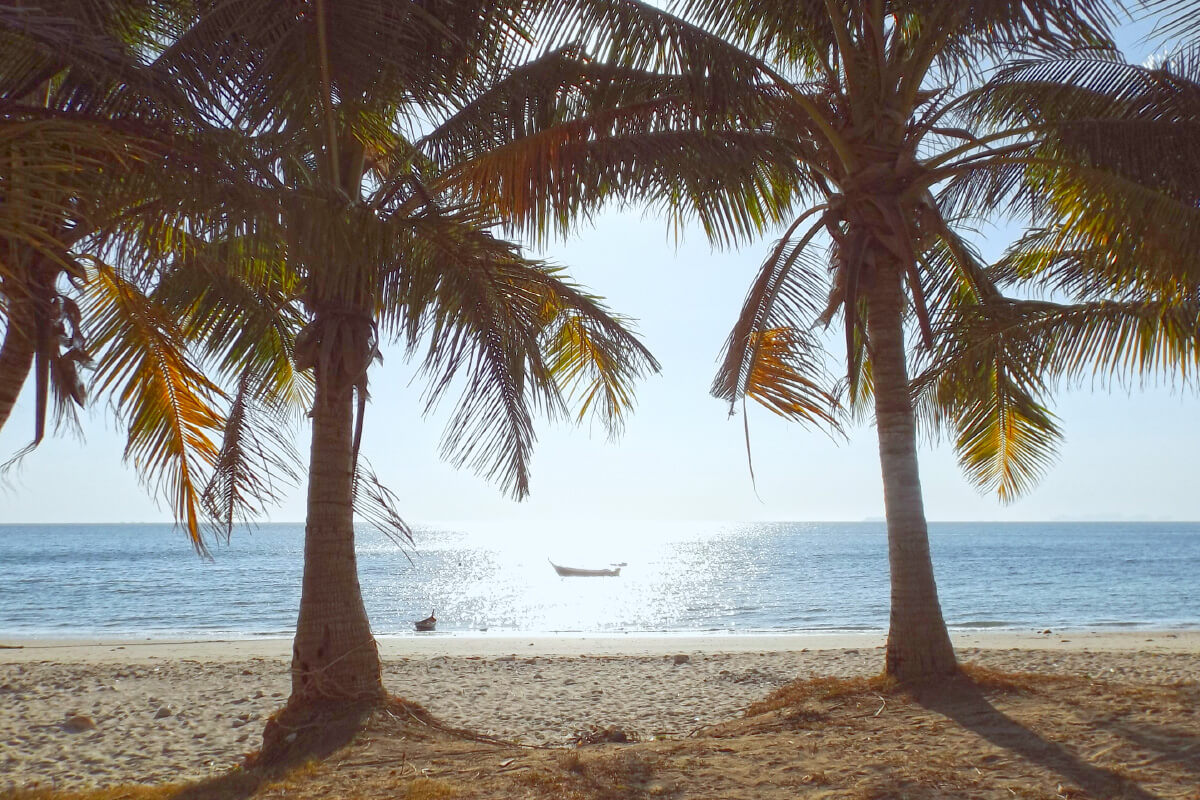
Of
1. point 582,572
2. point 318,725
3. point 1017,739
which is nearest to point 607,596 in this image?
point 582,572

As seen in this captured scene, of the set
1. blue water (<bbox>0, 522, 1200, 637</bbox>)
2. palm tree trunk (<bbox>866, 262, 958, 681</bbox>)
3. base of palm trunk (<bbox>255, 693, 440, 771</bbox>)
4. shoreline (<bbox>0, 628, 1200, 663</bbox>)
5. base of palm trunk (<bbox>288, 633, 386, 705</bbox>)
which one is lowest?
blue water (<bbox>0, 522, 1200, 637</bbox>)

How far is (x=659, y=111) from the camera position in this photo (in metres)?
7.14

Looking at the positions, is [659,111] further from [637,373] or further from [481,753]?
[481,753]

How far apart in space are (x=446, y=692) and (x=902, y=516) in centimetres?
550

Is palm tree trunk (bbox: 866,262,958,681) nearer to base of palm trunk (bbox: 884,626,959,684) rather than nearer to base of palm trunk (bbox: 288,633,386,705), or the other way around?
base of palm trunk (bbox: 884,626,959,684)

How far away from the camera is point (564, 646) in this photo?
1631 centimetres

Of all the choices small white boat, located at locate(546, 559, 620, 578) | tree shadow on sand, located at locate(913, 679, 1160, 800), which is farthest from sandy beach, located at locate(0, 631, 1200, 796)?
small white boat, located at locate(546, 559, 620, 578)

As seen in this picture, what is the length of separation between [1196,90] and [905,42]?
2.18 m

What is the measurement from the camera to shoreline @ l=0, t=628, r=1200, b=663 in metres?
14.4

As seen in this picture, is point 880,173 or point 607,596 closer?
point 880,173

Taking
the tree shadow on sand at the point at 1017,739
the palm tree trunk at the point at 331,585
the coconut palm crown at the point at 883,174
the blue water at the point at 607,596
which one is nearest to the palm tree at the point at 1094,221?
the coconut palm crown at the point at 883,174

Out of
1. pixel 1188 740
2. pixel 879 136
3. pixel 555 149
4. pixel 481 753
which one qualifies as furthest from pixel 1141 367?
pixel 481 753

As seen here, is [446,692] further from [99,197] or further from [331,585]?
[99,197]

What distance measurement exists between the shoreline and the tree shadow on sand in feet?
22.4
